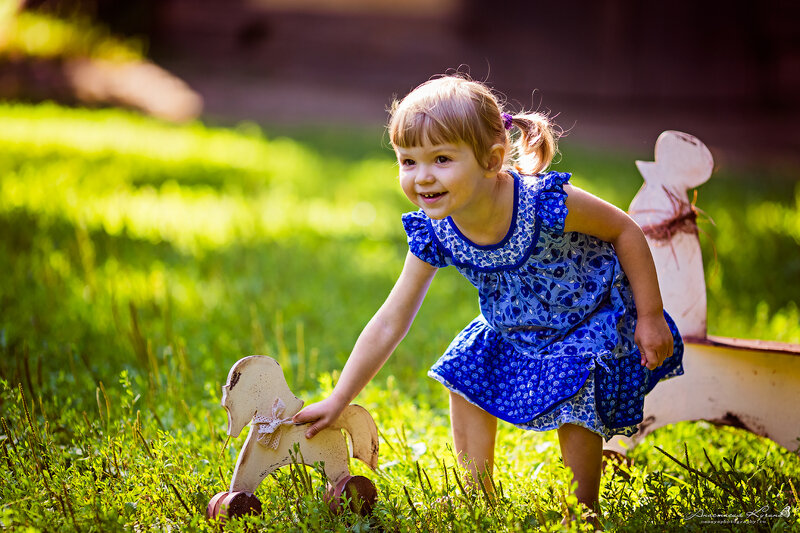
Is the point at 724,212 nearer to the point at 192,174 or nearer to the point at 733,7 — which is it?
the point at 192,174

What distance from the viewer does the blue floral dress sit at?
218cm

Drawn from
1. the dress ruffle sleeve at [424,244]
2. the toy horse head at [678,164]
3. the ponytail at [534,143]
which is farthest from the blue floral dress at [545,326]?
the toy horse head at [678,164]

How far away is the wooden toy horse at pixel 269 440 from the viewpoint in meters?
2.10

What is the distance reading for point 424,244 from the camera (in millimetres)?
2371

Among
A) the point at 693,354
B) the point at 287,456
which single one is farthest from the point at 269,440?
the point at 693,354

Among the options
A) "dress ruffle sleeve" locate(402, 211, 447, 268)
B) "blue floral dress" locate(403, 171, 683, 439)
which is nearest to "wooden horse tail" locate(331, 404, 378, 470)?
"blue floral dress" locate(403, 171, 683, 439)

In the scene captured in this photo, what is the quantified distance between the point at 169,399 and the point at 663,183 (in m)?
1.87

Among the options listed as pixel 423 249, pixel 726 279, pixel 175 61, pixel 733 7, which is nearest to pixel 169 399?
pixel 423 249

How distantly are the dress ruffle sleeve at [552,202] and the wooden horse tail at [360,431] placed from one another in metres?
0.71

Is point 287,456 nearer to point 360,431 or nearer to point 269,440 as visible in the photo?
point 269,440

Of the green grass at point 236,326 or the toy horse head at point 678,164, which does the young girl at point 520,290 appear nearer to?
the green grass at point 236,326

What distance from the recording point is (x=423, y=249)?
2.37 metres

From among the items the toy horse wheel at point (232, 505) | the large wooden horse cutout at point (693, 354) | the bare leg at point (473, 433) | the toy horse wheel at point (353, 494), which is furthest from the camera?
the large wooden horse cutout at point (693, 354)

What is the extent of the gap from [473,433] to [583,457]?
0.35m
